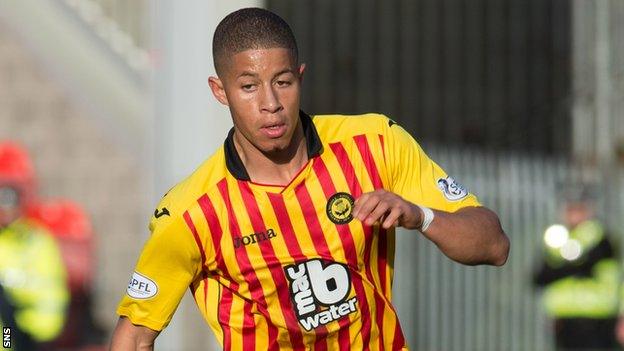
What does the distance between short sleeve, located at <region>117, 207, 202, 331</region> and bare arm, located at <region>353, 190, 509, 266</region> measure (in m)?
0.82

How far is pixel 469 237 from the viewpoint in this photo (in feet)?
16.3

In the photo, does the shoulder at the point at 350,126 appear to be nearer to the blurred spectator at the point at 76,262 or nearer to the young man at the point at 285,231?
the young man at the point at 285,231

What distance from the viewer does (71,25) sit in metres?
15.6

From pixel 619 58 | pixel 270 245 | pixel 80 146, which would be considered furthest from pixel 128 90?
pixel 270 245

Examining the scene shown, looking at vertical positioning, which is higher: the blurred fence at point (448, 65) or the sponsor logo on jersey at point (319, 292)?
the blurred fence at point (448, 65)

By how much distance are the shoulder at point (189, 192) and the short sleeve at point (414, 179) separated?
610 mm

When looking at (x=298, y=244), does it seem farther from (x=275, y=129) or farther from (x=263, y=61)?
(x=263, y=61)

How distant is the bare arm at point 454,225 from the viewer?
4598 mm

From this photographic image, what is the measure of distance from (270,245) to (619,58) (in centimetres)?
1263

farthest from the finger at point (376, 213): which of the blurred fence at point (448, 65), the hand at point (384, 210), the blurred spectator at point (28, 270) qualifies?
the blurred fence at point (448, 65)

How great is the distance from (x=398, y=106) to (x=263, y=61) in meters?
12.9

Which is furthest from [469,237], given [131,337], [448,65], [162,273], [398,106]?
[448,65]

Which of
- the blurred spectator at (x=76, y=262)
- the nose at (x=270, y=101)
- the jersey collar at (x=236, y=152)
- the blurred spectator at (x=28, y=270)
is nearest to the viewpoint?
the nose at (x=270, y=101)

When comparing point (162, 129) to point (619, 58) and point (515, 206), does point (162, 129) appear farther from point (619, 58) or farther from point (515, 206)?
point (619, 58)
